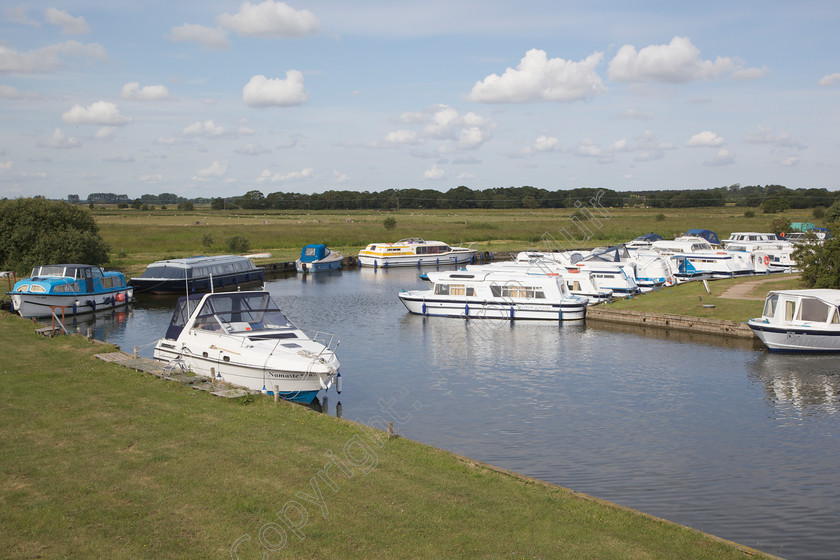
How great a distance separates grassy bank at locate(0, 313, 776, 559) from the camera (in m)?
11.6

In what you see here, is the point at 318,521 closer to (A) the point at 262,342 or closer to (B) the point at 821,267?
(A) the point at 262,342

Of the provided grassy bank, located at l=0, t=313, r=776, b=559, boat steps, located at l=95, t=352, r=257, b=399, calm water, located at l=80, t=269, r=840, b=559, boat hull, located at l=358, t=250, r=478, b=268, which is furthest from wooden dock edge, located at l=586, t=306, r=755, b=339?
boat hull, located at l=358, t=250, r=478, b=268

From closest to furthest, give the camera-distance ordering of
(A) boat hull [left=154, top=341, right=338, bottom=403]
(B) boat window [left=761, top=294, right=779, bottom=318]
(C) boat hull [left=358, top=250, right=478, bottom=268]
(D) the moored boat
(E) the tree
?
1. (A) boat hull [left=154, top=341, right=338, bottom=403]
2. (B) boat window [left=761, top=294, right=779, bottom=318]
3. (E) the tree
4. (D) the moored boat
5. (C) boat hull [left=358, top=250, right=478, bottom=268]

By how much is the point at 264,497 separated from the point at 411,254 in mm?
74342

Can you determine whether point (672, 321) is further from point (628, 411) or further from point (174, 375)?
point (174, 375)

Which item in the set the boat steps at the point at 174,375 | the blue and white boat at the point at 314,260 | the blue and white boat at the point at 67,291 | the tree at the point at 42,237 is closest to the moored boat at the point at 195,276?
the tree at the point at 42,237

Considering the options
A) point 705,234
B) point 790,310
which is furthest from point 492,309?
point 705,234

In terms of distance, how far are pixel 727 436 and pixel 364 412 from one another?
12085 millimetres

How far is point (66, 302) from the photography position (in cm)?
4488

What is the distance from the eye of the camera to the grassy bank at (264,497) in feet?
38.1

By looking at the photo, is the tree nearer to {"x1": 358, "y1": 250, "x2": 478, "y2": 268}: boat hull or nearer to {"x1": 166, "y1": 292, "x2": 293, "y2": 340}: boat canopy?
{"x1": 358, "y1": 250, "x2": 478, "y2": 268}: boat hull

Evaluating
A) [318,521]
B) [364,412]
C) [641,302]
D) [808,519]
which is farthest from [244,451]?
[641,302]

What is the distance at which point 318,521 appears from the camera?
12570 millimetres

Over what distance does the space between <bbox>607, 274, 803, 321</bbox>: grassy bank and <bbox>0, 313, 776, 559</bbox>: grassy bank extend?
98.0 feet
